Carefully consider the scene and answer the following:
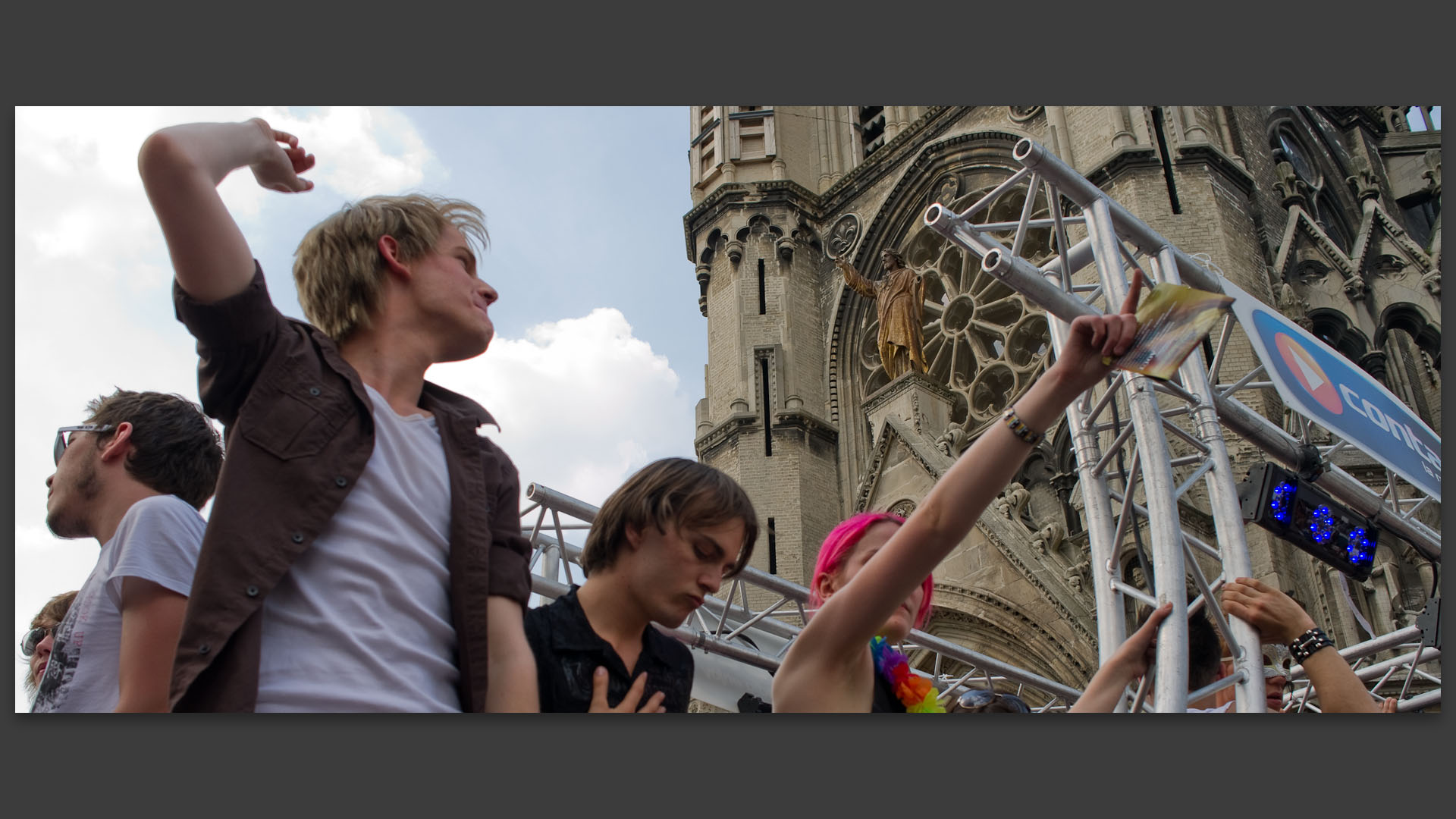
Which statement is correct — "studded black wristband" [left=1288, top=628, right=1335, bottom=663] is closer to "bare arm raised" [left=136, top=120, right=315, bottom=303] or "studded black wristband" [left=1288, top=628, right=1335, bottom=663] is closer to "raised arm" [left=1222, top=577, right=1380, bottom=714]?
"raised arm" [left=1222, top=577, right=1380, bottom=714]

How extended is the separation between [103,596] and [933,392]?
10.7 m

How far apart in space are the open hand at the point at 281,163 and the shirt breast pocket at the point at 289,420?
0.39 m

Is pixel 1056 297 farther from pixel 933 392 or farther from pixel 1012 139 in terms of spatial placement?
pixel 1012 139

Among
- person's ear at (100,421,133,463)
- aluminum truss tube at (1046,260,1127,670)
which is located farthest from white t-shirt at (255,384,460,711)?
aluminum truss tube at (1046,260,1127,670)

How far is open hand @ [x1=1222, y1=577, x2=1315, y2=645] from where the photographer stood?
3.48 m

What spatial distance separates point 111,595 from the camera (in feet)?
7.01

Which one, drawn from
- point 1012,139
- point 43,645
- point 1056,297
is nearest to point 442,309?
point 43,645

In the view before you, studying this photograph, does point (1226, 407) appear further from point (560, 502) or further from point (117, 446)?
point (117, 446)

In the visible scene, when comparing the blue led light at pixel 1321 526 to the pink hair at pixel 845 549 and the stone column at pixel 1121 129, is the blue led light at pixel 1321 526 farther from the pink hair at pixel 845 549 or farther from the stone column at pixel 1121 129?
the stone column at pixel 1121 129

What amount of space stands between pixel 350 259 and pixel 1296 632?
2.79 meters

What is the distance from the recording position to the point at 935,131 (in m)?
14.2

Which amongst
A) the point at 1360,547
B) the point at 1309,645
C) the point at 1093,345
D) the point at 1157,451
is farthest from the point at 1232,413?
the point at 1093,345

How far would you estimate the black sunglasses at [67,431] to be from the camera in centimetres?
248

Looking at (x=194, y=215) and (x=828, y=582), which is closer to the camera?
(x=194, y=215)
